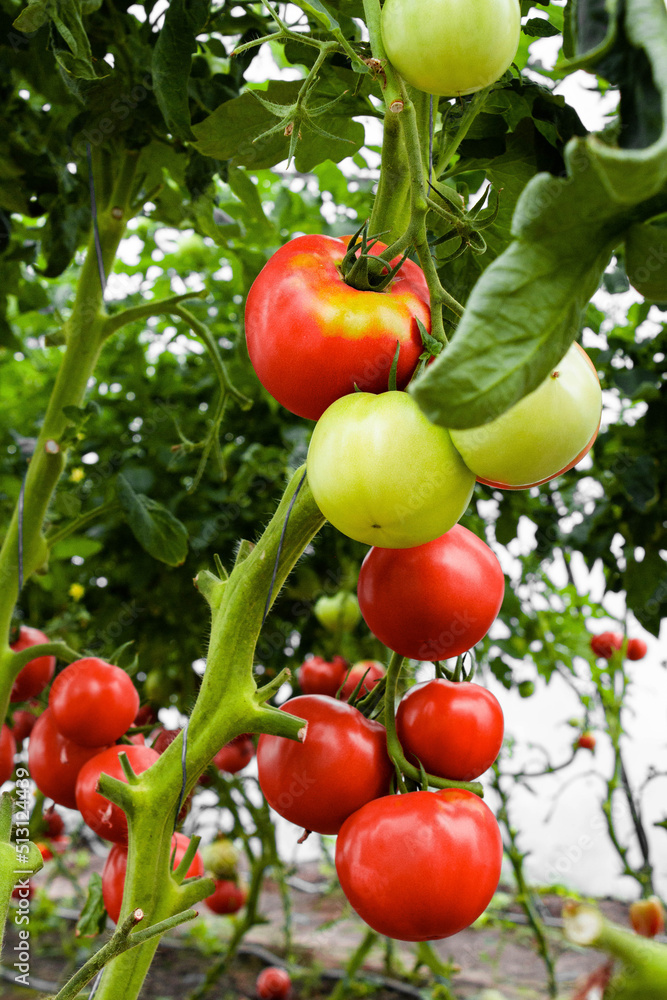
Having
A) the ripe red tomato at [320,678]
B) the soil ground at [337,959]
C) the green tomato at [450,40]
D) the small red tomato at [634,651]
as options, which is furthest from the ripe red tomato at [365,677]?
the soil ground at [337,959]

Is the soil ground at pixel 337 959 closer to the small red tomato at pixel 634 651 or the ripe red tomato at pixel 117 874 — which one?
the small red tomato at pixel 634 651

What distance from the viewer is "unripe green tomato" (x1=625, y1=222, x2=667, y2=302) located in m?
0.24

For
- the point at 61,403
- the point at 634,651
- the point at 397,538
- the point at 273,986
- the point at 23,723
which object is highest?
the point at 397,538

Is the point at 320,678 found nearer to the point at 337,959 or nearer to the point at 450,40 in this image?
the point at 450,40

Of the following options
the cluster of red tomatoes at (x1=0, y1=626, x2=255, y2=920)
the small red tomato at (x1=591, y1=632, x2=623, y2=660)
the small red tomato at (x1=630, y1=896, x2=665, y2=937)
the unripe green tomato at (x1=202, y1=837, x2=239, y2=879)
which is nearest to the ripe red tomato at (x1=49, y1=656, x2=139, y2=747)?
the cluster of red tomatoes at (x1=0, y1=626, x2=255, y2=920)

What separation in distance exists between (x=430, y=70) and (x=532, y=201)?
0.12 metres

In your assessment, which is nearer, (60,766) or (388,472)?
(388,472)

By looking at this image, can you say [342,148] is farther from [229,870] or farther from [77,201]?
[229,870]

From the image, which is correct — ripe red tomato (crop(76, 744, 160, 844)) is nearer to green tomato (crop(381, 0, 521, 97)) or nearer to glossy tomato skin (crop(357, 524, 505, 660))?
glossy tomato skin (crop(357, 524, 505, 660))

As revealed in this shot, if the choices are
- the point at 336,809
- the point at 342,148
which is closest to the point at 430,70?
the point at 342,148

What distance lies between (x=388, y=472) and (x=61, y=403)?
511 millimetres

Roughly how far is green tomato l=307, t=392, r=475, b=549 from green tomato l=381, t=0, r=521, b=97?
0.42ft

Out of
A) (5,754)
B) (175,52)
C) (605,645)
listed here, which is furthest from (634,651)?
(175,52)

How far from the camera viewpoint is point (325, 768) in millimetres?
408
